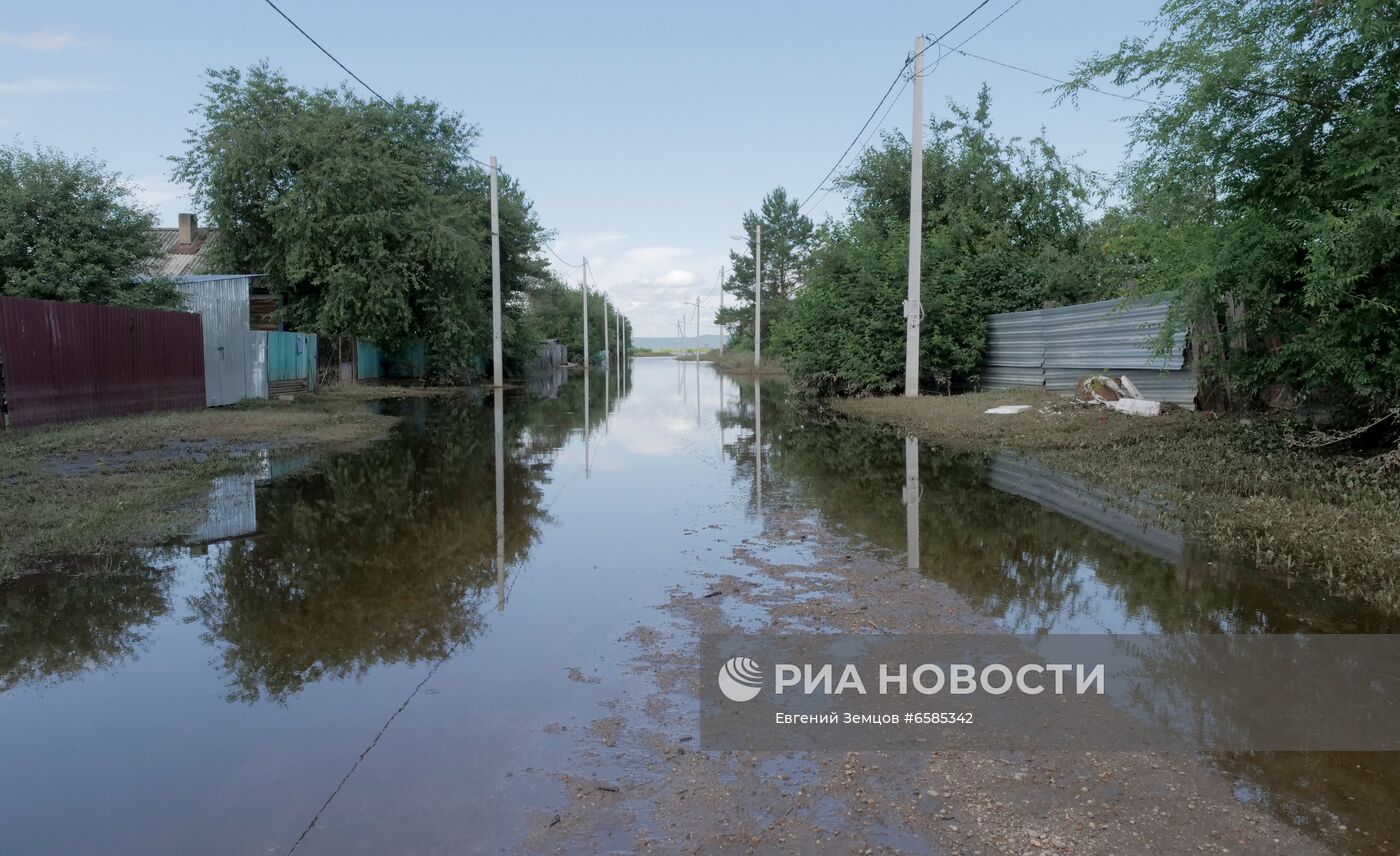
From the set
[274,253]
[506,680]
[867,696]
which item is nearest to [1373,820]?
[867,696]

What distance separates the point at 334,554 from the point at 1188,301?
368 inches

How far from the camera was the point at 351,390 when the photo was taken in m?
29.0

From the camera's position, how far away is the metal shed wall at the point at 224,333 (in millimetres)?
21297

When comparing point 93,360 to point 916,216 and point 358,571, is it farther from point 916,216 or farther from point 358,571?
point 916,216

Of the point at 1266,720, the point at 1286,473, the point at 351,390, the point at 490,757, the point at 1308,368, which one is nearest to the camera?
the point at 490,757

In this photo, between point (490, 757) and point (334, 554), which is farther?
point (334, 554)

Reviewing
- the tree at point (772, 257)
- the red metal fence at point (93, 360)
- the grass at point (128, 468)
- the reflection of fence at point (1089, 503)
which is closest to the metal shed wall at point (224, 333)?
the red metal fence at point (93, 360)

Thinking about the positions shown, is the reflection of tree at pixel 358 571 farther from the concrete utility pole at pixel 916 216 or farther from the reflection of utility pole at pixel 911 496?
the concrete utility pole at pixel 916 216

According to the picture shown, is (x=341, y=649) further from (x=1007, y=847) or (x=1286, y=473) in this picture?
(x=1286, y=473)

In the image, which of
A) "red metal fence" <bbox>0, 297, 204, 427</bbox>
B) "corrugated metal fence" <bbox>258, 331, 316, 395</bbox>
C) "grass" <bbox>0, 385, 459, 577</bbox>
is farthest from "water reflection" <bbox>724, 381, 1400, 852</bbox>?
"corrugated metal fence" <bbox>258, 331, 316, 395</bbox>

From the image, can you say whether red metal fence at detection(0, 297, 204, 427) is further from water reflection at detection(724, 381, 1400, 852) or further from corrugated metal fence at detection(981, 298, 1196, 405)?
corrugated metal fence at detection(981, 298, 1196, 405)

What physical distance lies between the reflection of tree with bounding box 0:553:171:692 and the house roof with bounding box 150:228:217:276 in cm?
2530

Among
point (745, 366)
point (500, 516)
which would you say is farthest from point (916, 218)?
point (745, 366)

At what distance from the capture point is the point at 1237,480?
9.32 m
